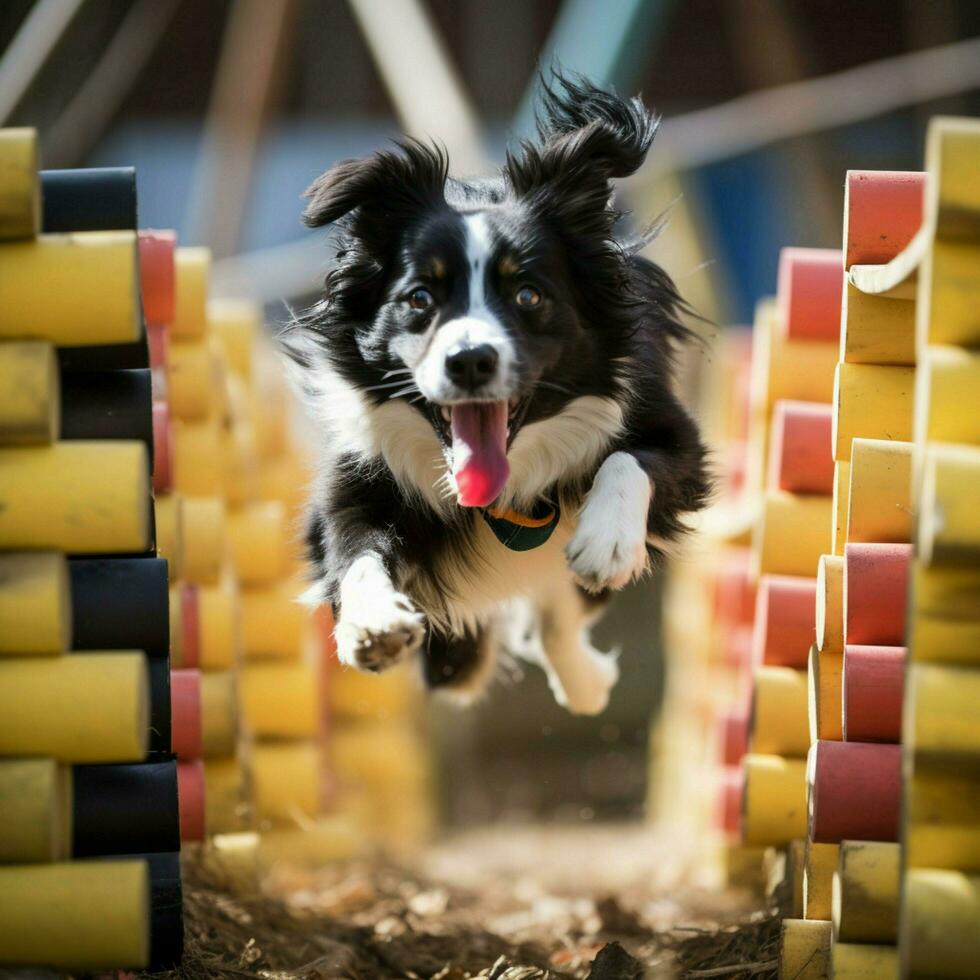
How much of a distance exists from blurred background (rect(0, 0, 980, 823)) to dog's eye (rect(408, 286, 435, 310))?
6.62ft

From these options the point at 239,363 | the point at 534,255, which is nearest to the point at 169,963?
the point at 534,255

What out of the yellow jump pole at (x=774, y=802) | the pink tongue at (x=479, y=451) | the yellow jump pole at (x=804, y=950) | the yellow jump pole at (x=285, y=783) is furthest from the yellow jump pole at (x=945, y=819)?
the yellow jump pole at (x=285, y=783)

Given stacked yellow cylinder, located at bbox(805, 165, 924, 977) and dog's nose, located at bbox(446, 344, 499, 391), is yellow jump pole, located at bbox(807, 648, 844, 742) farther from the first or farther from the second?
dog's nose, located at bbox(446, 344, 499, 391)

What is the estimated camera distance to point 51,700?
2.49 meters

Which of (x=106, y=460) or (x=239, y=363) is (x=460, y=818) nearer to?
(x=239, y=363)

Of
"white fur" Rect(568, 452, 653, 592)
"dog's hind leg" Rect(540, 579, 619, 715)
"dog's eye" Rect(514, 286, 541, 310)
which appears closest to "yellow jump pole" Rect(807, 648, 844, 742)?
"white fur" Rect(568, 452, 653, 592)

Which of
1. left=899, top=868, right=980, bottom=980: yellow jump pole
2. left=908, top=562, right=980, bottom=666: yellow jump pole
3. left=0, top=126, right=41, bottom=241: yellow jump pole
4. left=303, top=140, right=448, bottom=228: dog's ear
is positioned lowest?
left=899, top=868, right=980, bottom=980: yellow jump pole

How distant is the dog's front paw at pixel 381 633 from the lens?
9.49 feet

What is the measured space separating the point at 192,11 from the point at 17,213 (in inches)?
351

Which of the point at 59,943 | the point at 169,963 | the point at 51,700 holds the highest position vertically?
the point at 51,700

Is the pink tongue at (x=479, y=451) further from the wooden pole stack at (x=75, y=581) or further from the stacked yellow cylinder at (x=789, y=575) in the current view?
the stacked yellow cylinder at (x=789, y=575)

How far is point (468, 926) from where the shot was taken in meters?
3.91

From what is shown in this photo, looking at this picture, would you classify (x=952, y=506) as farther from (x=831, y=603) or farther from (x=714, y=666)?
(x=714, y=666)

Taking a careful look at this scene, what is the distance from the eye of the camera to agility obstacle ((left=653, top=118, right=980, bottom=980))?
7.13 ft
